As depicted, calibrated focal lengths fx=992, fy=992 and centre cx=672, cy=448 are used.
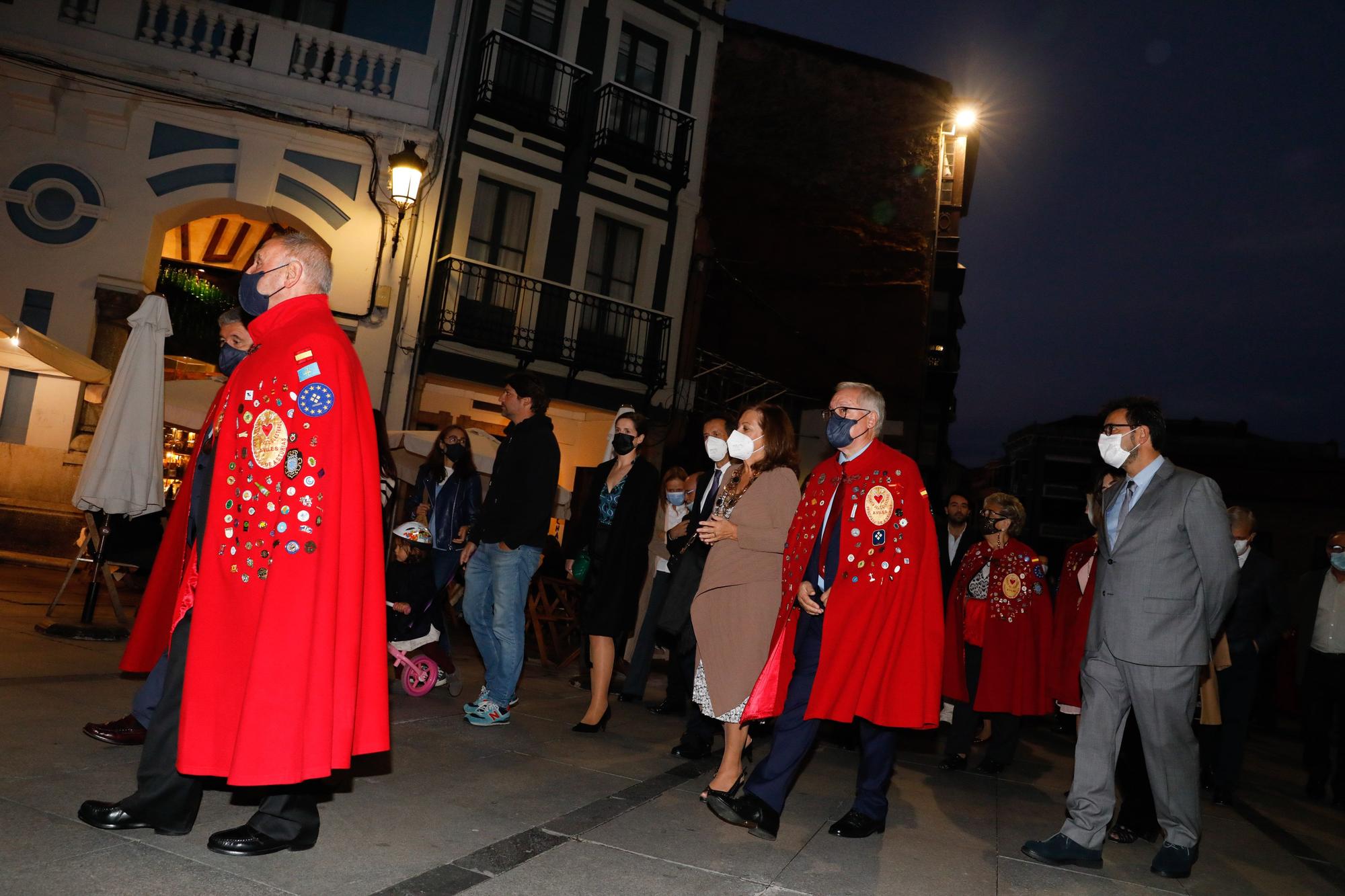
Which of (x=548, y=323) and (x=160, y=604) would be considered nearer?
(x=160, y=604)

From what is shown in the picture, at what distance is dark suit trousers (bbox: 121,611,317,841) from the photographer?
3.38m

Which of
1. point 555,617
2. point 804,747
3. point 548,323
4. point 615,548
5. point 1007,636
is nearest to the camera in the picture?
point 804,747

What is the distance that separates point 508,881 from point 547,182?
1435 cm

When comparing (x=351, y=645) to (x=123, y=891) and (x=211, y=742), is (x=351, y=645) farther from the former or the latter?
(x=123, y=891)

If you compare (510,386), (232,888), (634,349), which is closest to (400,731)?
(510,386)

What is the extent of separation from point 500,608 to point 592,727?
99cm

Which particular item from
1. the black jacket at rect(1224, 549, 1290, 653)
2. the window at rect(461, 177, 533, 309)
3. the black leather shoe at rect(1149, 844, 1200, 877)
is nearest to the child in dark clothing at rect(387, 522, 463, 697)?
the black leather shoe at rect(1149, 844, 1200, 877)

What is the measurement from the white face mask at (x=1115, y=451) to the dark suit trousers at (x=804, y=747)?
1643mm

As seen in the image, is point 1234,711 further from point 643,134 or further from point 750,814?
point 643,134

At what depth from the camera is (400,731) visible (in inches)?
224

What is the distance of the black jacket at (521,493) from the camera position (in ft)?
20.0

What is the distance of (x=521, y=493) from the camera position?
6117 mm

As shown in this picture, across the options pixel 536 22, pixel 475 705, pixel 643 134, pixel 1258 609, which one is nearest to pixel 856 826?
pixel 475 705

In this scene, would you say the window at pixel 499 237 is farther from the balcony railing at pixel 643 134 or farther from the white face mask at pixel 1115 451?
the white face mask at pixel 1115 451
